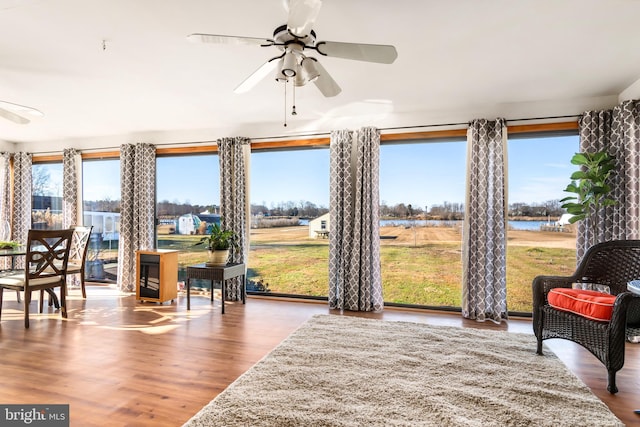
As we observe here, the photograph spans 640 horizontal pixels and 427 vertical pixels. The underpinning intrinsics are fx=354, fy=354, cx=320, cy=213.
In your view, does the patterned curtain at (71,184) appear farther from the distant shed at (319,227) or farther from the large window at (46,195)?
the distant shed at (319,227)

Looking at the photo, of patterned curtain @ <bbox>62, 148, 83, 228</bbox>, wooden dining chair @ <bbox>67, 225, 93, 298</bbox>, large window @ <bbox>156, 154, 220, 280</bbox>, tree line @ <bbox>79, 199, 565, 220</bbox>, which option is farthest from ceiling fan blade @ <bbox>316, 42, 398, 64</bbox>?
patterned curtain @ <bbox>62, 148, 83, 228</bbox>

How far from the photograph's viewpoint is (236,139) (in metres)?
5.13

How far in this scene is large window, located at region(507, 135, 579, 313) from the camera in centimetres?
464

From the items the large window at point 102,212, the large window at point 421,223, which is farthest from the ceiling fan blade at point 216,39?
the large window at point 102,212

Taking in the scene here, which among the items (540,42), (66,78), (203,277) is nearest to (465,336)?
(540,42)

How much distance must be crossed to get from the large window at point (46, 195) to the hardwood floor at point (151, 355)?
87.7 inches

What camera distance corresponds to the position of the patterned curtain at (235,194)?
5.05m

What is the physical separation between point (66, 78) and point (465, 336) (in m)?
4.69

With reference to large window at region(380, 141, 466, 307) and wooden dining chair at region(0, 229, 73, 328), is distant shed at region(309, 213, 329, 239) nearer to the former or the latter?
large window at region(380, 141, 466, 307)

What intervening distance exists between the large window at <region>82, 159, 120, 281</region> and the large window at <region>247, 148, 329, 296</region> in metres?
2.63

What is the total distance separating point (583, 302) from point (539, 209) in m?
2.38

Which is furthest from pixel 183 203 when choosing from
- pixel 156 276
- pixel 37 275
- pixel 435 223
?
pixel 435 223

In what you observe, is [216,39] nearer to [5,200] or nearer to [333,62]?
[333,62]

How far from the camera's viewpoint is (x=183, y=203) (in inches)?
231
